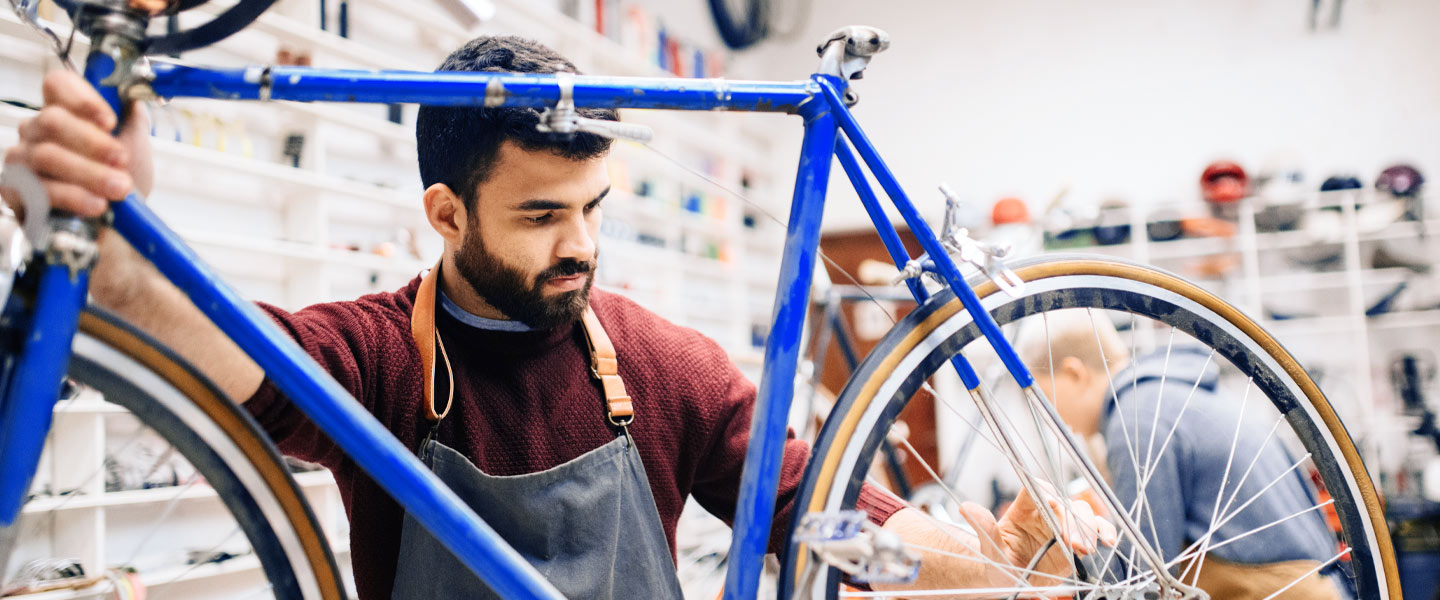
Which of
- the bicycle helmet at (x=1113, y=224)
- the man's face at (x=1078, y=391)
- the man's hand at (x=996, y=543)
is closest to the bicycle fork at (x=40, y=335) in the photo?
the man's hand at (x=996, y=543)

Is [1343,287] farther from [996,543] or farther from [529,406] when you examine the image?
[529,406]

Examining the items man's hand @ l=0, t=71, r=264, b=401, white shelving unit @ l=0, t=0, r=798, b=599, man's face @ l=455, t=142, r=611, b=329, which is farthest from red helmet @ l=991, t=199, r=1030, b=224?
man's hand @ l=0, t=71, r=264, b=401

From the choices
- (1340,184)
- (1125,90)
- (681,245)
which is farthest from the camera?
(1125,90)

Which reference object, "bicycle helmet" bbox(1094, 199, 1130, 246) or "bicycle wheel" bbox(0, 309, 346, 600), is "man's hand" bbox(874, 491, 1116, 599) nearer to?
"bicycle wheel" bbox(0, 309, 346, 600)

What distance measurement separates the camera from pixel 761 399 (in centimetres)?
78

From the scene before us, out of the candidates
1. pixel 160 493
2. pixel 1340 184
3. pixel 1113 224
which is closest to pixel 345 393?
pixel 160 493

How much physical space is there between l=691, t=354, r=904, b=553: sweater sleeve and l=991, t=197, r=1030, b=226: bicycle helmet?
3.56 meters

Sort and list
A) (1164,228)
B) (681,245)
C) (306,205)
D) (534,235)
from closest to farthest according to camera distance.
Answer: (534,235), (306,205), (1164,228), (681,245)

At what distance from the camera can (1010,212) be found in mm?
4305

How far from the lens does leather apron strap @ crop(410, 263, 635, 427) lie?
917 millimetres

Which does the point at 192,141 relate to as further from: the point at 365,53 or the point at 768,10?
the point at 768,10

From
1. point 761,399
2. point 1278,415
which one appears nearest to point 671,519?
point 761,399

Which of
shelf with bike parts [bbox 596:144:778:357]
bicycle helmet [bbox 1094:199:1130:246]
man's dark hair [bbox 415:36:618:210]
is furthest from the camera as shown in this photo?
bicycle helmet [bbox 1094:199:1130:246]

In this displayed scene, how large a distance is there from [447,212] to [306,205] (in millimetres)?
1527
